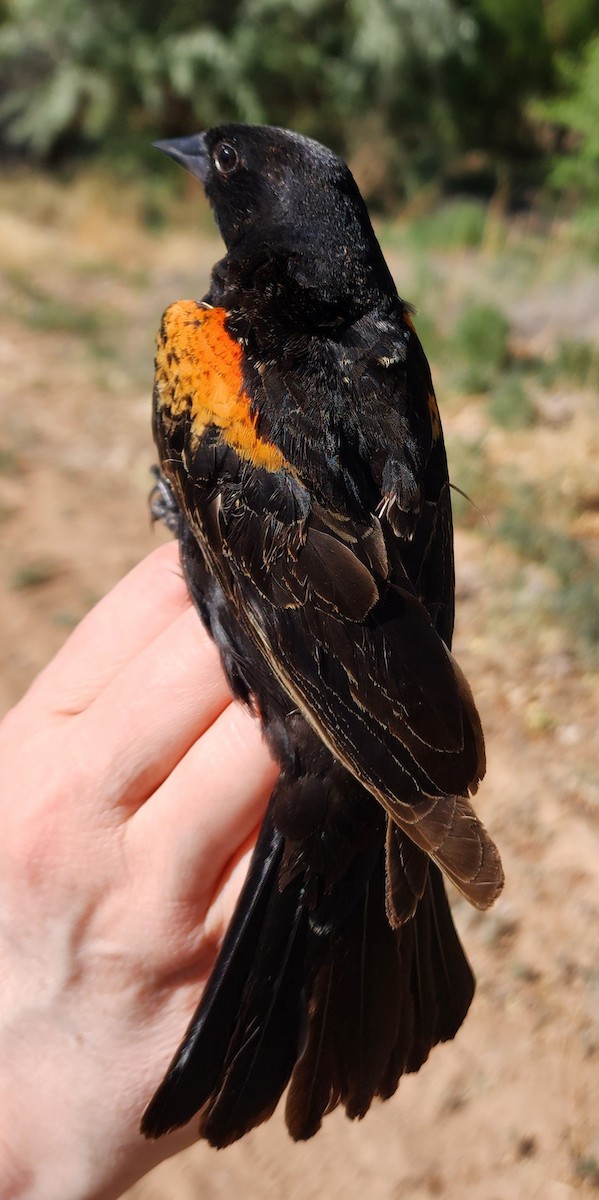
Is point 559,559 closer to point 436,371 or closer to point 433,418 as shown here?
point 436,371

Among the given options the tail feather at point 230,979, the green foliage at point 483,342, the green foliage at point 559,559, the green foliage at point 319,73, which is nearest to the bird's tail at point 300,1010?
the tail feather at point 230,979

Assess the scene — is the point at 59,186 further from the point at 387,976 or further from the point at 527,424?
the point at 387,976

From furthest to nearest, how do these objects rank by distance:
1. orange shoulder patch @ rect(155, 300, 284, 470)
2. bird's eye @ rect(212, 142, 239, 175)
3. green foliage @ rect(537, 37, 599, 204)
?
1. green foliage @ rect(537, 37, 599, 204)
2. bird's eye @ rect(212, 142, 239, 175)
3. orange shoulder patch @ rect(155, 300, 284, 470)

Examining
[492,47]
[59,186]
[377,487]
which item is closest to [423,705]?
[377,487]

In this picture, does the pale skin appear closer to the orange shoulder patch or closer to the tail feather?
the tail feather

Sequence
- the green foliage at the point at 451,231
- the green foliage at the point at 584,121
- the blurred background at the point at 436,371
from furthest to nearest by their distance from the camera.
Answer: the green foliage at the point at 451,231
the green foliage at the point at 584,121
the blurred background at the point at 436,371

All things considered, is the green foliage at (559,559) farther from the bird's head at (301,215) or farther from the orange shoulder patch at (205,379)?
the orange shoulder patch at (205,379)

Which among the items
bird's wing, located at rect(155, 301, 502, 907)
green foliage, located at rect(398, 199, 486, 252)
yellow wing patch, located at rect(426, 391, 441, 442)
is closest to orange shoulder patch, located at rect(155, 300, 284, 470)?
bird's wing, located at rect(155, 301, 502, 907)
